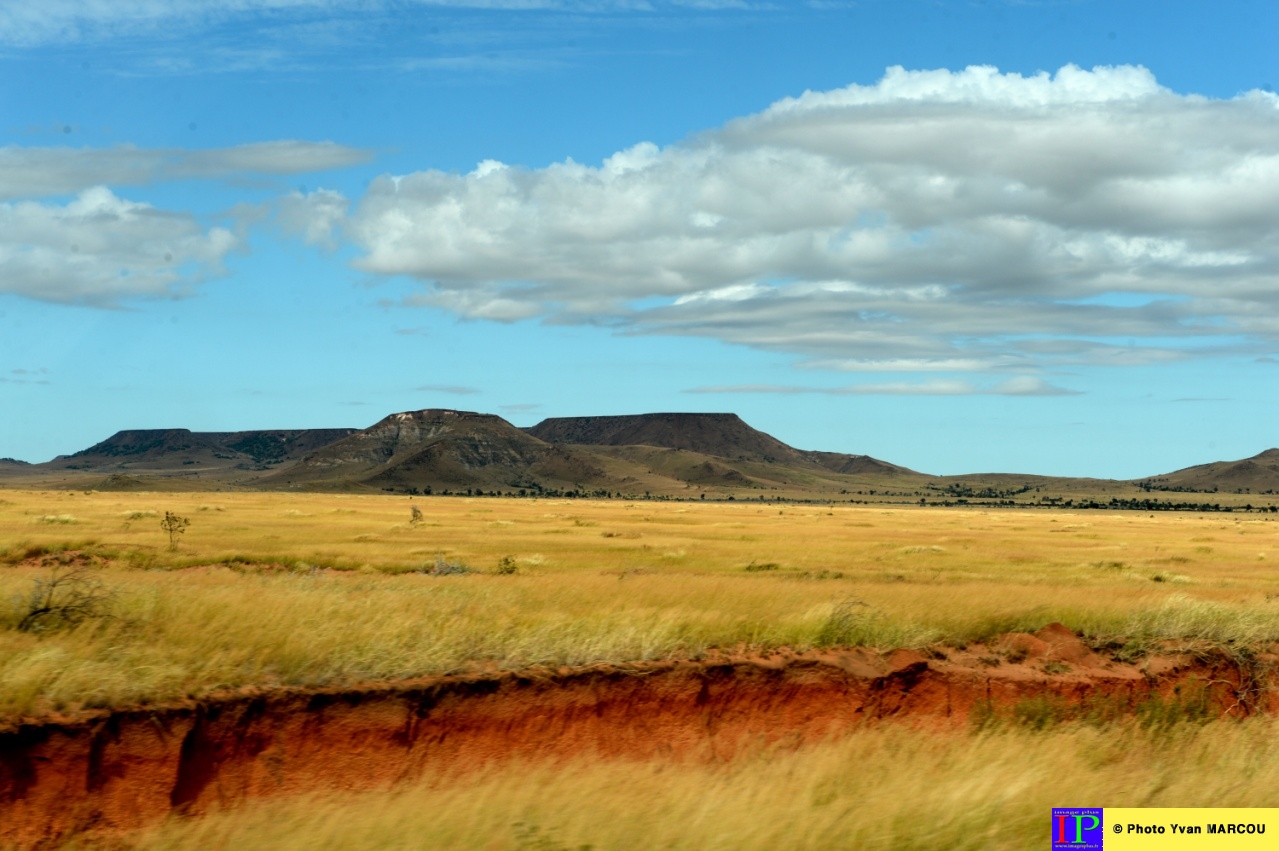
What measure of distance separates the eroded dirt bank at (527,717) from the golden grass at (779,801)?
0.54m

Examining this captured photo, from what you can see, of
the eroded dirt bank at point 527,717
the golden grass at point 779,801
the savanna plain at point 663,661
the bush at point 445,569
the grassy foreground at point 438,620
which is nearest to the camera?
the golden grass at point 779,801

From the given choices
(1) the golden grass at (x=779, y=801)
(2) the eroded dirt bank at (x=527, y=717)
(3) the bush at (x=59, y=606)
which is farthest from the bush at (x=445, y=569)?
(1) the golden grass at (x=779, y=801)

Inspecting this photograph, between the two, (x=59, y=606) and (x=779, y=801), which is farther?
(x=59, y=606)

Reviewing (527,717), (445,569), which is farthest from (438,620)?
(445,569)

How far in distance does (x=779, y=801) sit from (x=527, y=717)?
306 centimetres

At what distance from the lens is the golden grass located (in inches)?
315

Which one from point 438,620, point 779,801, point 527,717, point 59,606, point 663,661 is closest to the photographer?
point 779,801

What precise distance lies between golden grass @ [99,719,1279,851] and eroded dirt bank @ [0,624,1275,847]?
1.76 ft

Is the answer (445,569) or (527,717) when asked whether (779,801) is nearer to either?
(527,717)

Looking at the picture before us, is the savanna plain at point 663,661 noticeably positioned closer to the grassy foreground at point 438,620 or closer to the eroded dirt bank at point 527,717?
the grassy foreground at point 438,620

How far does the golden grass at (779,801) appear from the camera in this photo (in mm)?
8008

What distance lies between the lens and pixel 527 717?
35.9 ft

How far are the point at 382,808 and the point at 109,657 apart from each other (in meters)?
3.18

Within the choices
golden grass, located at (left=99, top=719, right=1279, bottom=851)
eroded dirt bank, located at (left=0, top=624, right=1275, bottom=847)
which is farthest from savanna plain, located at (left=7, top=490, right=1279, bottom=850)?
eroded dirt bank, located at (left=0, top=624, right=1275, bottom=847)
